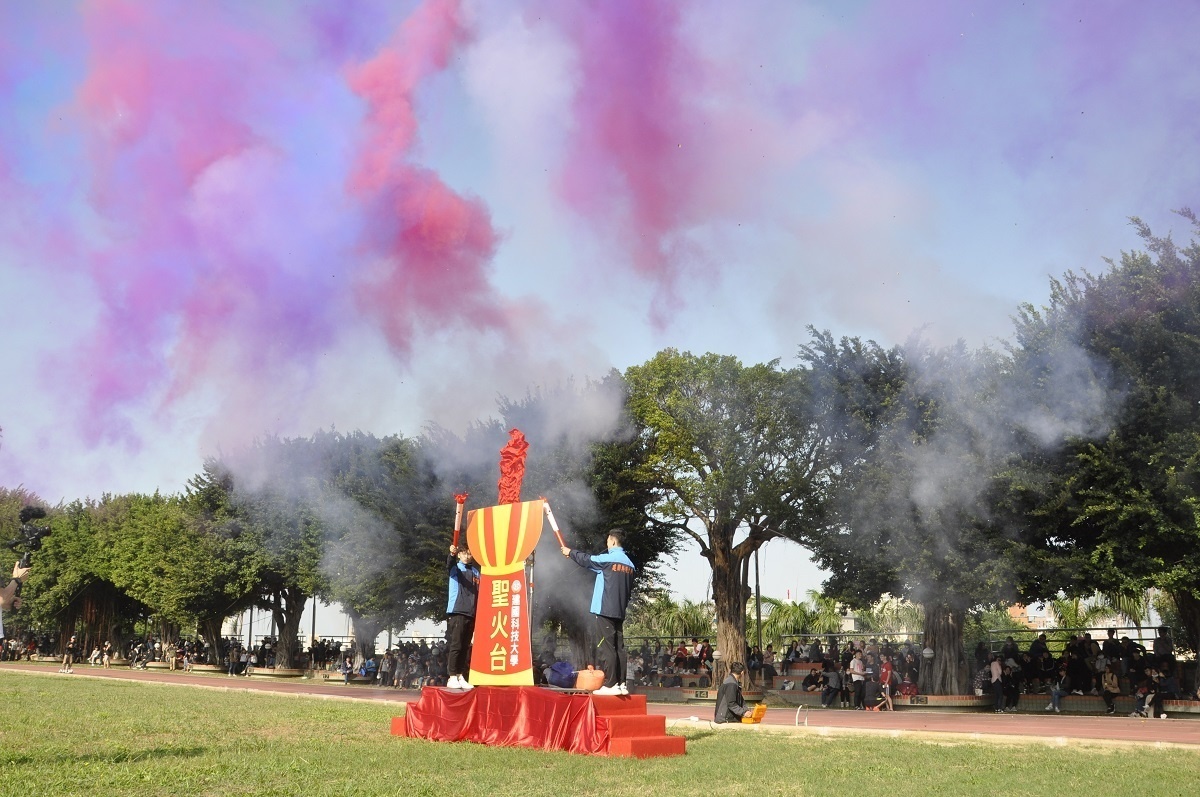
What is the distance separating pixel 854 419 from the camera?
90.1 ft

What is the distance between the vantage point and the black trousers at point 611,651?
39.2ft

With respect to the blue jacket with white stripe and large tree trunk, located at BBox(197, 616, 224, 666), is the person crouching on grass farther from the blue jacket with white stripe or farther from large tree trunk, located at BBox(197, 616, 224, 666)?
large tree trunk, located at BBox(197, 616, 224, 666)

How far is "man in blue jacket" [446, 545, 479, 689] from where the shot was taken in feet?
47.0

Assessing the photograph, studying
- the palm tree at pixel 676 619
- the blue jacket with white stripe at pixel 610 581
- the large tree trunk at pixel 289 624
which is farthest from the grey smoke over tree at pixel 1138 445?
the large tree trunk at pixel 289 624

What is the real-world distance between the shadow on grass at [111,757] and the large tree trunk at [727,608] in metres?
22.6

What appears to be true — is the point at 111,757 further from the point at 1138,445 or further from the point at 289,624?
the point at 289,624

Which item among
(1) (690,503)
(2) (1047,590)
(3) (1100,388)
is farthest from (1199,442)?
(1) (690,503)

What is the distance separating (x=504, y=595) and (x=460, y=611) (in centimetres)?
138

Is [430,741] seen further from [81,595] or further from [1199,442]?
[81,595]

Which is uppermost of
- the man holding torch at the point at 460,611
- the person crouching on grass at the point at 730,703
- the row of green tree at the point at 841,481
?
the row of green tree at the point at 841,481

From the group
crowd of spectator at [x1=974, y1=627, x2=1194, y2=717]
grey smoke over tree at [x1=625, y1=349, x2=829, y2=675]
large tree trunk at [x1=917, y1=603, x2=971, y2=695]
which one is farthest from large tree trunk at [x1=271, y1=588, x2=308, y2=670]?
crowd of spectator at [x1=974, y1=627, x2=1194, y2=717]

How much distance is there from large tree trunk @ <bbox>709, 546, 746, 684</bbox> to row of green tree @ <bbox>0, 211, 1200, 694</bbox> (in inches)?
3.3

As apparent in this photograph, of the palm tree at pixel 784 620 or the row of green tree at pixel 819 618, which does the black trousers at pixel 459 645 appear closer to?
the row of green tree at pixel 819 618

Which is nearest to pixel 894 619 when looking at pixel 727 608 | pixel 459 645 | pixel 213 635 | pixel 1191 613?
pixel 727 608
